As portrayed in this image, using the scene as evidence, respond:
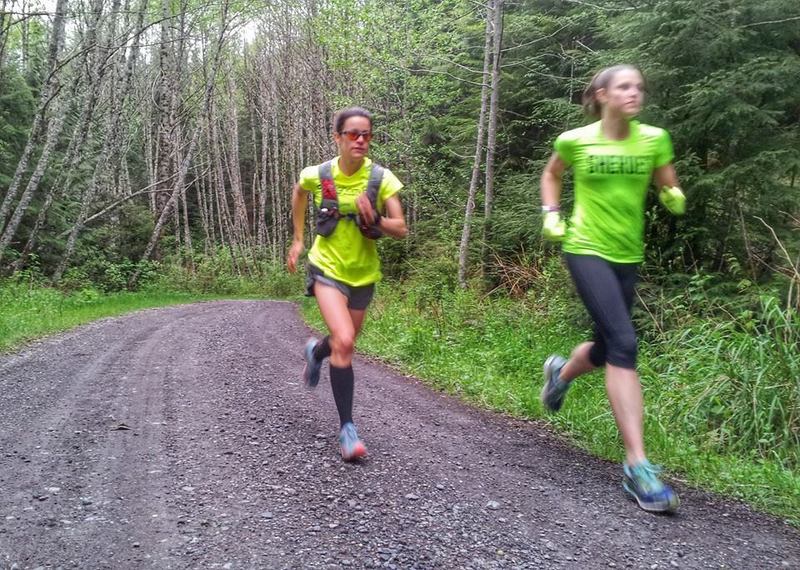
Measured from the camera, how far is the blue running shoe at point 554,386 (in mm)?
3768

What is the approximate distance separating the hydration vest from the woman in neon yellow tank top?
1020 mm

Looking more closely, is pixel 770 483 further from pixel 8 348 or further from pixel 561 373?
pixel 8 348

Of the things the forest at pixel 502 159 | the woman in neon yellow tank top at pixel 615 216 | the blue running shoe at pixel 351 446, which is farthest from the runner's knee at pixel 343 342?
the forest at pixel 502 159

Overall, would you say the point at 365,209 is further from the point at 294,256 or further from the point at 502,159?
the point at 502,159

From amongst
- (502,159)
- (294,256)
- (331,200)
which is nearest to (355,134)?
(331,200)

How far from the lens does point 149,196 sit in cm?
2892

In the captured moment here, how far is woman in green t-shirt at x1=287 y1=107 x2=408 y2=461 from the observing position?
3.48m

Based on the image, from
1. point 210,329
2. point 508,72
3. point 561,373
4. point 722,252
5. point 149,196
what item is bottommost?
point 210,329

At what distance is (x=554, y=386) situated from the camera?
379 cm

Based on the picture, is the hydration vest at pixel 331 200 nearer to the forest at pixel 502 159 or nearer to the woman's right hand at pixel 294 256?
the woman's right hand at pixel 294 256

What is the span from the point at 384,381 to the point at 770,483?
3725 mm

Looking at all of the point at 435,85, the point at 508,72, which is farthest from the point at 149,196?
the point at 508,72

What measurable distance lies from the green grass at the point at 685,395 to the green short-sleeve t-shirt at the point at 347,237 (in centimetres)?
193

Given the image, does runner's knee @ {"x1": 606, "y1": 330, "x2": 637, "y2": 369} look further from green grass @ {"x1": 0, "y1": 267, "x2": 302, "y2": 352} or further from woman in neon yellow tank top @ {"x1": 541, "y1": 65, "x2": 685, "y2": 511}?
green grass @ {"x1": 0, "y1": 267, "x2": 302, "y2": 352}
